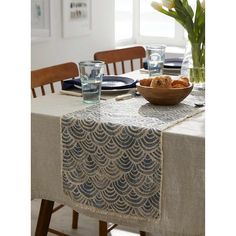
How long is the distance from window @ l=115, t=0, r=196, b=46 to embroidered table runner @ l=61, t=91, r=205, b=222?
9.70 feet

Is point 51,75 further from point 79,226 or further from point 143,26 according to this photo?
point 143,26

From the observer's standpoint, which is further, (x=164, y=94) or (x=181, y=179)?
(x=164, y=94)

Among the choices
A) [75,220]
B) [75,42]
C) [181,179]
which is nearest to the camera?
[181,179]

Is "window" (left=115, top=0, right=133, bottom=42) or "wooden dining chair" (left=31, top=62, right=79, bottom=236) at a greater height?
"window" (left=115, top=0, right=133, bottom=42)

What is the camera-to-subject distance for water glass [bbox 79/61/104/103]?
1796 mm

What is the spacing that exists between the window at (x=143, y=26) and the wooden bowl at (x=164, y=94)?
2777 millimetres

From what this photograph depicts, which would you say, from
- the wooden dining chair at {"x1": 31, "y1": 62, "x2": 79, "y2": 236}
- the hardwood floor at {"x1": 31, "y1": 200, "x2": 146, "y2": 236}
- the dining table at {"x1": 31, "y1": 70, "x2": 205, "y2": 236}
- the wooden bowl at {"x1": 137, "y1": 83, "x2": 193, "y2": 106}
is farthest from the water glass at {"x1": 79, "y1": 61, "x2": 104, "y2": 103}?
the hardwood floor at {"x1": 31, "y1": 200, "x2": 146, "y2": 236}

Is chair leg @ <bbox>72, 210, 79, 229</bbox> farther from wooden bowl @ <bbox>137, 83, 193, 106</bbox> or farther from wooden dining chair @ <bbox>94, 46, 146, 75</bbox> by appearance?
wooden bowl @ <bbox>137, 83, 193, 106</bbox>

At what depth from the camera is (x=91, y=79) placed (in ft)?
5.93

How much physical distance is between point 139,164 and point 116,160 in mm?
74

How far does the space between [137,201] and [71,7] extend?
2446mm

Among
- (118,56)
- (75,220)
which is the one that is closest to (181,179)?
(75,220)

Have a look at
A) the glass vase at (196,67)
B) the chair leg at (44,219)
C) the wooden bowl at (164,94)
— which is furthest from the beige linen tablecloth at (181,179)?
the glass vase at (196,67)

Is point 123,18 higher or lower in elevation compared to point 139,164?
higher
